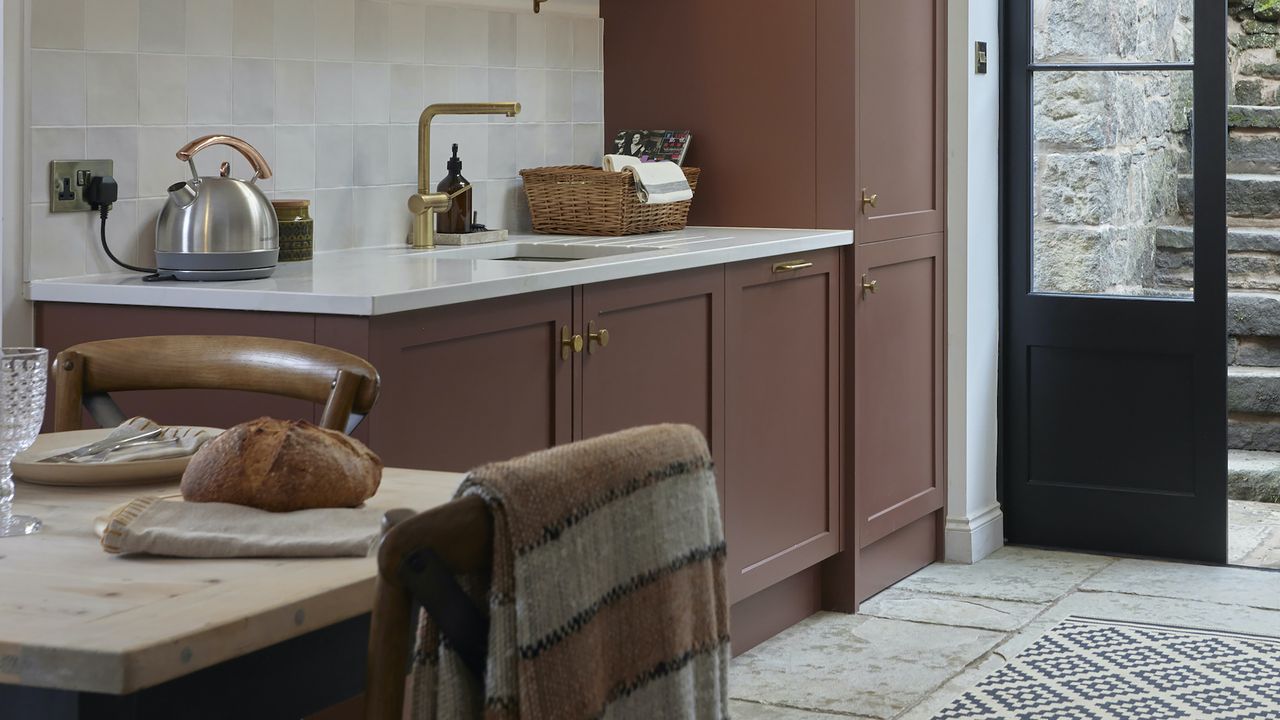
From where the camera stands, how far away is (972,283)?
14.8ft

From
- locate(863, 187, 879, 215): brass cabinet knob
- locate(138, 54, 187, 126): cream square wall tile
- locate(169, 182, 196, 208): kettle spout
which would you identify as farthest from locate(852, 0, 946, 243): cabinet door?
locate(169, 182, 196, 208): kettle spout

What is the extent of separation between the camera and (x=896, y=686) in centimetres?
339

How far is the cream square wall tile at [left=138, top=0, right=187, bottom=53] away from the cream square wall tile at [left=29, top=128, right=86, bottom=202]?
0.78 ft

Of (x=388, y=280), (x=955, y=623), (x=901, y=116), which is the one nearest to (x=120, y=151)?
(x=388, y=280)

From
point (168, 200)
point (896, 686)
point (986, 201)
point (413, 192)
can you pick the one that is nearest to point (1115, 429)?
point (986, 201)

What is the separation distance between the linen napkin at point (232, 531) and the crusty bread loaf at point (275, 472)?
1 cm

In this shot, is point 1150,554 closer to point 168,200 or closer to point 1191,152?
point 1191,152

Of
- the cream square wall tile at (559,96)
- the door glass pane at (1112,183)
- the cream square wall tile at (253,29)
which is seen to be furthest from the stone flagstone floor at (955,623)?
the cream square wall tile at (253,29)

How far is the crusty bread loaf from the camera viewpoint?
4.52ft

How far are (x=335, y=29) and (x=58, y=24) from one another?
717mm

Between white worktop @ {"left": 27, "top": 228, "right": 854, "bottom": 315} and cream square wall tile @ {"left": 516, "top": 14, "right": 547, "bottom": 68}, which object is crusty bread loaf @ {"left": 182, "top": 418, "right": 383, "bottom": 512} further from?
cream square wall tile @ {"left": 516, "top": 14, "right": 547, "bottom": 68}

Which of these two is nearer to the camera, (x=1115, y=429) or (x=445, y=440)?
(x=445, y=440)

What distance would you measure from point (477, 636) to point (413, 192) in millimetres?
2531

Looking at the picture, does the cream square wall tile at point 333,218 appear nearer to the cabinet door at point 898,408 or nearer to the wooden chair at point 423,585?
the cabinet door at point 898,408
